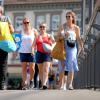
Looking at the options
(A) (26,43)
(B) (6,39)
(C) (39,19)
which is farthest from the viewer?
(C) (39,19)

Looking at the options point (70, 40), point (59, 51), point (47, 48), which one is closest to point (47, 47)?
point (47, 48)

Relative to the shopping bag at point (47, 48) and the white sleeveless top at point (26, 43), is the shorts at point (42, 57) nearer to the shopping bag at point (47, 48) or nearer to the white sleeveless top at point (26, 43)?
the shopping bag at point (47, 48)

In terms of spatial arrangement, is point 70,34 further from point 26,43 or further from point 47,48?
point 26,43

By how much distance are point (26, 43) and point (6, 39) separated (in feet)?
4.31

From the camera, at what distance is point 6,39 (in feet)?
38.1

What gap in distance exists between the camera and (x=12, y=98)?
320 inches

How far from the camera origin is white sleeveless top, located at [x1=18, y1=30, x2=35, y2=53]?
12.8 m

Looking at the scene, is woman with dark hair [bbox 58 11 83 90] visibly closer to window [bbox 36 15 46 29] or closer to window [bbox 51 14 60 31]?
window [bbox 51 14 60 31]

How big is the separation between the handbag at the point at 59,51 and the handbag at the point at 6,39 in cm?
101

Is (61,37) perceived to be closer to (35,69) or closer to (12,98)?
(35,69)

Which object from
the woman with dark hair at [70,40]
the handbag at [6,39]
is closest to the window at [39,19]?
the woman with dark hair at [70,40]

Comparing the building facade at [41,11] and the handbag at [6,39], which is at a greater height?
the building facade at [41,11]

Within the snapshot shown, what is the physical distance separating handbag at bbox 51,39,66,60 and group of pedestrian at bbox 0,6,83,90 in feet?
0.28

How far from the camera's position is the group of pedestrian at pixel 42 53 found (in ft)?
39.9
